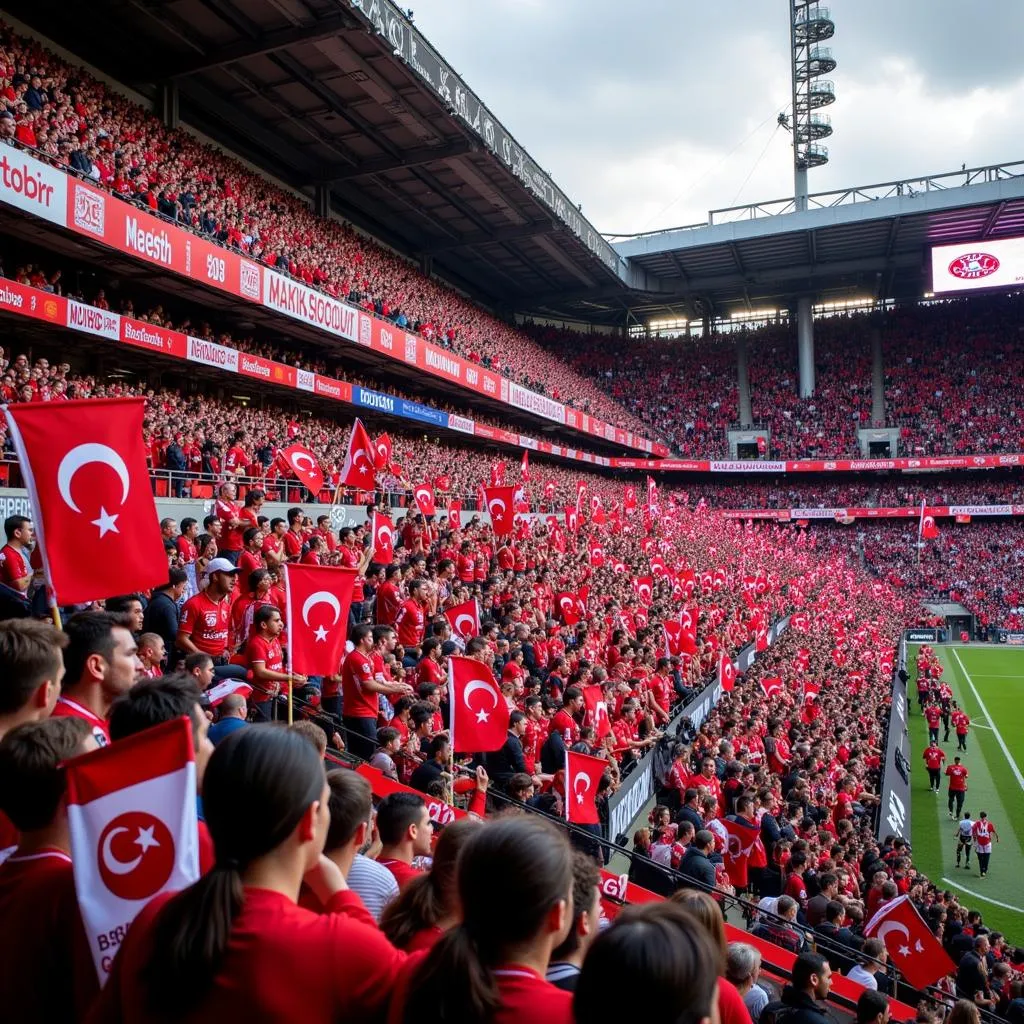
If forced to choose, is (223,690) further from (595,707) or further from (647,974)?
(595,707)

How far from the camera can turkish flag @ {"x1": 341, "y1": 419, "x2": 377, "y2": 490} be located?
12.9 m

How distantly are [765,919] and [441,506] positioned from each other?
1900cm

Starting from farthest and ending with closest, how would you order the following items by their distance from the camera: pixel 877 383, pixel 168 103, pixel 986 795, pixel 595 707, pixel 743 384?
pixel 743 384 → pixel 877 383 → pixel 168 103 → pixel 986 795 → pixel 595 707

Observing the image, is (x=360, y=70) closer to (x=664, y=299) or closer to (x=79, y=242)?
(x=79, y=242)

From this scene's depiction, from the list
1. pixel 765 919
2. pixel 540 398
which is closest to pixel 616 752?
pixel 765 919

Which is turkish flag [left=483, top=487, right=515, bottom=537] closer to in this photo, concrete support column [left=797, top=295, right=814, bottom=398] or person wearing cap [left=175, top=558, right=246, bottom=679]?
person wearing cap [left=175, top=558, right=246, bottom=679]

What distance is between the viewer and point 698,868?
7.45 meters

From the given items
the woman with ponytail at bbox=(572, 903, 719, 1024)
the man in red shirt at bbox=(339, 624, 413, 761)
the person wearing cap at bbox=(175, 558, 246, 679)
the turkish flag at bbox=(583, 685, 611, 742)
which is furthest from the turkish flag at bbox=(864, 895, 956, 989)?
the woman with ponytail at bbox=(572, 903, 719, 1024)

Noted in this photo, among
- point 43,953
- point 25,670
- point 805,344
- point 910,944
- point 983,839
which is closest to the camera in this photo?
point 43,953

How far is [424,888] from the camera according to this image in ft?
7.99

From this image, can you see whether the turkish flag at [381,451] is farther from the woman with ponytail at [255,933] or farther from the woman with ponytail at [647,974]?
the woman with ponytail at [647,974]

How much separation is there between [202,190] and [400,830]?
68.8 feet

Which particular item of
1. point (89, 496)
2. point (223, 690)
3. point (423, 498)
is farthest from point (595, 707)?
point (423, 498)

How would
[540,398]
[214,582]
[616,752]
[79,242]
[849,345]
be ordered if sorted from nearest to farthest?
[214,582] → [616,752] → [79,242] → [540,398] → [849,345]
